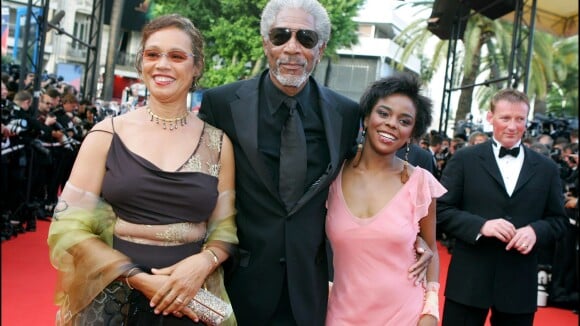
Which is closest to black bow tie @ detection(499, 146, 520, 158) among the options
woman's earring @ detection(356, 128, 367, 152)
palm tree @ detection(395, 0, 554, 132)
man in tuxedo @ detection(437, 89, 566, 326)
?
man in tuxedo @ detection(437, 89, 566, 326)

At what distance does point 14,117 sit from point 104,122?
19.7ft

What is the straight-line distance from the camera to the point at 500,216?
364cm

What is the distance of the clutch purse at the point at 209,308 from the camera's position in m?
2.27

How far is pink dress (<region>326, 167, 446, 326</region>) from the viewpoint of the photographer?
9.03ft

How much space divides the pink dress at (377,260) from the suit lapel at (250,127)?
0.39 m

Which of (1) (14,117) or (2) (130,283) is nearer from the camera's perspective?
(2) (130,283)

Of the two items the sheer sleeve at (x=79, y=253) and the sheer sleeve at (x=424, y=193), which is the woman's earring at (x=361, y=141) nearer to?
the sheer sleeve at (x=424, y=193)

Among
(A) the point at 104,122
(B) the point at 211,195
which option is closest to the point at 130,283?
(B) the point at 211,195

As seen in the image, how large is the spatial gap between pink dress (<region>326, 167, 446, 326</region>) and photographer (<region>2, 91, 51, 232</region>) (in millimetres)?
5485

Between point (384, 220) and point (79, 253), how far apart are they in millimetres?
1226

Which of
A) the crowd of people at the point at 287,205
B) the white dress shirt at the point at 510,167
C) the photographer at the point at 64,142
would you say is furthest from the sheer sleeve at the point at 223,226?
the photographer at the point at 64,142

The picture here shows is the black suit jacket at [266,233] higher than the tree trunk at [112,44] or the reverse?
the reverse

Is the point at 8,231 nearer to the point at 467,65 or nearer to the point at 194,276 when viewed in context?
the point at 194,276

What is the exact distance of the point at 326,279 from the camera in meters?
2.81
